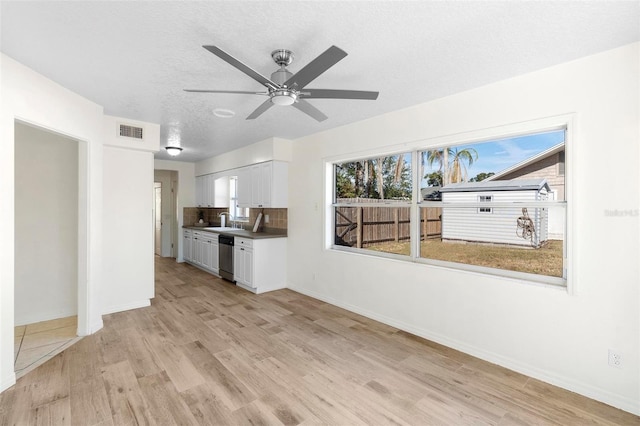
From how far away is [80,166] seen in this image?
3266mm

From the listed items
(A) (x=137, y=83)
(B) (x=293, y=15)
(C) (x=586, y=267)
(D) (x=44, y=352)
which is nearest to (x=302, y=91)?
(B) (x=293, y=15)

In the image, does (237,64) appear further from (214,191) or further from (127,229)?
(214,191)

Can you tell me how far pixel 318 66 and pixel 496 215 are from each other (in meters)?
2.27

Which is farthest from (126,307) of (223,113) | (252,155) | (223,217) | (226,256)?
(223,217)

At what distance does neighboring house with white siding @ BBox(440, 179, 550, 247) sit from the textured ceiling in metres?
0.99

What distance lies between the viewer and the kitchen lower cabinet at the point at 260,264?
4902mm

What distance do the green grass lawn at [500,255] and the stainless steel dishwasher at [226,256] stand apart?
327cm

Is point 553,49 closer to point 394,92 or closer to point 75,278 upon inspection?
point 394,92

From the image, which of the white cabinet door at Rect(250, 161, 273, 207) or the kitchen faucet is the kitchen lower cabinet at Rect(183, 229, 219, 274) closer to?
the kitchen faucet

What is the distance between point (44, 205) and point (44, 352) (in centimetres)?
180

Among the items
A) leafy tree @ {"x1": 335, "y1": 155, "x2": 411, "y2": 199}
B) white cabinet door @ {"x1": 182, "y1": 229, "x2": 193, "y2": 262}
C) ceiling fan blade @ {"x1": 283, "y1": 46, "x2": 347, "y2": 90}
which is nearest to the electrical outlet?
leafy tree @ {"x1": 335, "y1": 155, "x2": 411, "y2": 199}

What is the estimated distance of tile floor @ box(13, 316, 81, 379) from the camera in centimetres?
269

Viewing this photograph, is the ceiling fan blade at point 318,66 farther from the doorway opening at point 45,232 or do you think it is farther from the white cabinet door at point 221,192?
the white cabinet door at point 221,192

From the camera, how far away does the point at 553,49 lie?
2176 mm
